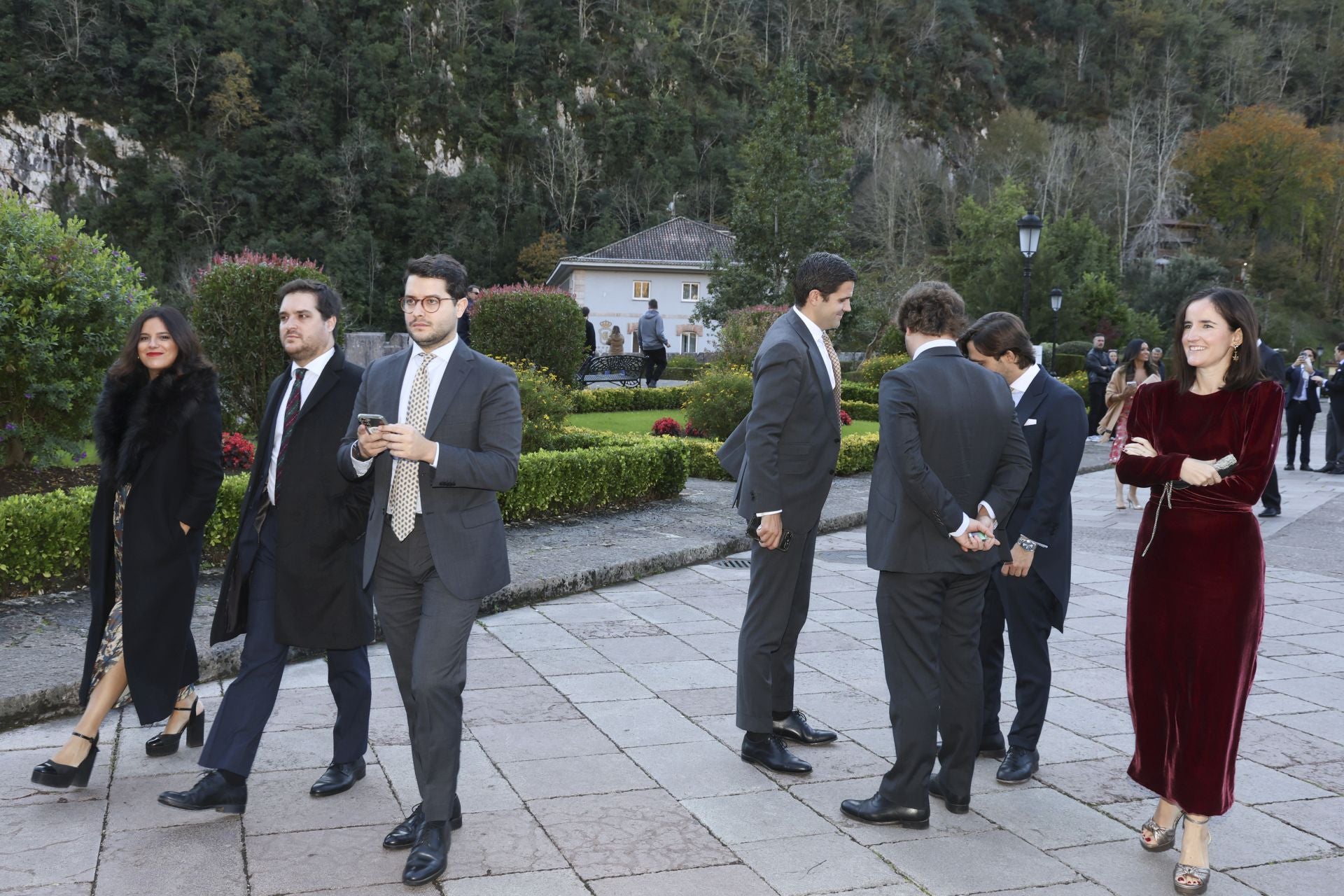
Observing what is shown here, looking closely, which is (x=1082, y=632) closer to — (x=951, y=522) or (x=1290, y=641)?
(x=1290, y=641)

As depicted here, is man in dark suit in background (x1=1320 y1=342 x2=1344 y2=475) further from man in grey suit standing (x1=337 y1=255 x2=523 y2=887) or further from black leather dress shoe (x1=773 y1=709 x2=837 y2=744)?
man in grey suit standing (x1=337 y1=255 x2=523 y2=887)

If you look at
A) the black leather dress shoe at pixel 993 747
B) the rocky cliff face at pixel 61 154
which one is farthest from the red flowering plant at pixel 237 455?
the rocky cliff face at pixel 61 154

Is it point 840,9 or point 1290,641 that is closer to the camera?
point 1290,641

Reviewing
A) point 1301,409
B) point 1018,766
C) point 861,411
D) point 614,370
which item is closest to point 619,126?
point 614,370

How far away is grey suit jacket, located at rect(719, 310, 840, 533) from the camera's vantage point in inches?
157

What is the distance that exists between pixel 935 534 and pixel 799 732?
1.22m

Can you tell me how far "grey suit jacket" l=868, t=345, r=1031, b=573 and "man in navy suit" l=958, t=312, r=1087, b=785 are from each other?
40cm

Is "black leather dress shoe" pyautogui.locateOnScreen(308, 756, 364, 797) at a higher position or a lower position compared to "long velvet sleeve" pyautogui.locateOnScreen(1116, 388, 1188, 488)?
lower

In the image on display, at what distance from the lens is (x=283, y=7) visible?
70.8 m

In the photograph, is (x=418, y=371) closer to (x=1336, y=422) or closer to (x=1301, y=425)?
(x=1336, y=422)

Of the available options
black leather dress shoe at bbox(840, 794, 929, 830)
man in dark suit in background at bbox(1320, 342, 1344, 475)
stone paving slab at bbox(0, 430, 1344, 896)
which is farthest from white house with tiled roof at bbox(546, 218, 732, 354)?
black leather dress shoe at bbox(840, 794, 929, 830)

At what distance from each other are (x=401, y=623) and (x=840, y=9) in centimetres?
9211

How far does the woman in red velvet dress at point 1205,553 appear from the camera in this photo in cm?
321

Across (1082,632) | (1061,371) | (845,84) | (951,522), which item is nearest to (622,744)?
(951,522)
